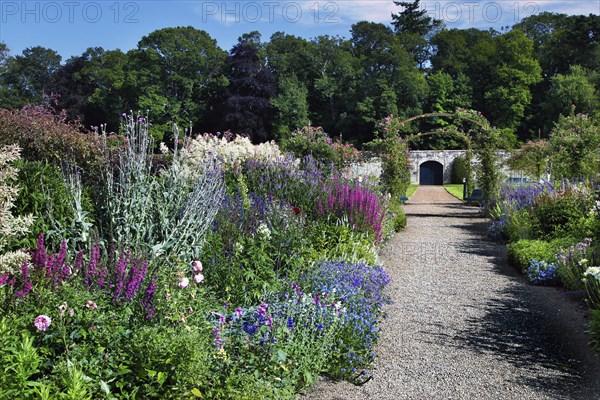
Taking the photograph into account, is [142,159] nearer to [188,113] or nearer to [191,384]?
[191,384]

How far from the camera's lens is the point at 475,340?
4.98 meters

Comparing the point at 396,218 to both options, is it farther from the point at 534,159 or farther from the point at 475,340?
the point at 534,159

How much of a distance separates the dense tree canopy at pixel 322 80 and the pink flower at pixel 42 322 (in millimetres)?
32960

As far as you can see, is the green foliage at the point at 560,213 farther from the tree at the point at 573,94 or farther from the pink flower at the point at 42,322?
the tree at the point at 573,94

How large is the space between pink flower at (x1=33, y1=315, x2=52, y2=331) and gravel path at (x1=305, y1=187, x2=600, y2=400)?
1.71 metres

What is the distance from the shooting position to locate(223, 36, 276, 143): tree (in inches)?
1506

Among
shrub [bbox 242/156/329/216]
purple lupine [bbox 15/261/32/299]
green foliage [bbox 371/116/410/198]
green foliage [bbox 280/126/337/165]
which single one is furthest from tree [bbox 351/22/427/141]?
purple lupine [bbox 15/261/32/299]

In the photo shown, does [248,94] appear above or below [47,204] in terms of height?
above

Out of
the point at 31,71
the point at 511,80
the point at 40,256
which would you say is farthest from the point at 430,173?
the point at 40,256

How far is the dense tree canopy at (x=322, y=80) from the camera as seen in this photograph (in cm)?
3850

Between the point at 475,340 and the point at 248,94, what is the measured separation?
35829 mm

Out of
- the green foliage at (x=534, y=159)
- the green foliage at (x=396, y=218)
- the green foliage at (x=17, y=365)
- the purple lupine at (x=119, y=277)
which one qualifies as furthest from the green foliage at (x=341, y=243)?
the green foliage at (x=534, y=159)

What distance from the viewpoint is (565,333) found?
5199 millimetres

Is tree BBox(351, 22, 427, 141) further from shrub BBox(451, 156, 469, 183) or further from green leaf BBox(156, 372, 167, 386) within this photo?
green leaf BBox(156, 372, 167, 386)
